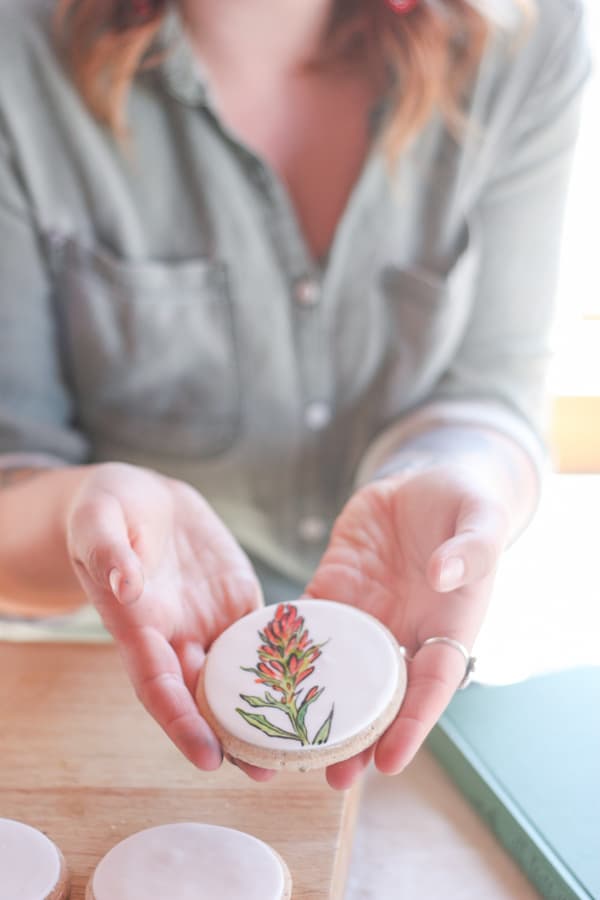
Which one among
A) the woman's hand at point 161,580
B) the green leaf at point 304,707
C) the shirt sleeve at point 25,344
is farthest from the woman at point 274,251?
the green leaf at point 304,707

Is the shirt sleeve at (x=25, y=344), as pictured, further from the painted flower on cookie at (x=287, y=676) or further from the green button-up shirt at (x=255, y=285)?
the painted flower on cookie at (x=287, y=676)

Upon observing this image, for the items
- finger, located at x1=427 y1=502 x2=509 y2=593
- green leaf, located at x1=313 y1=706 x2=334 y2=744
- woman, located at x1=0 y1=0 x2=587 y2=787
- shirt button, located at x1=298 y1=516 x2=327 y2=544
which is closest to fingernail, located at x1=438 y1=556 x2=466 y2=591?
finger, located at x1=427 y1=502 x2=509 y2=593

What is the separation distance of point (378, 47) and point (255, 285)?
0.99 feet

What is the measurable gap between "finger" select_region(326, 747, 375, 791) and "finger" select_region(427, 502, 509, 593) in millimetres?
121

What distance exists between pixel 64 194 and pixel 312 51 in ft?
1.03

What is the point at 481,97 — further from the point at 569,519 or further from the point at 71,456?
the point at 569,519

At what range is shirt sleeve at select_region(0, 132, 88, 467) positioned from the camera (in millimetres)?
886

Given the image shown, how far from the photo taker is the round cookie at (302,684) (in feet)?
1.90

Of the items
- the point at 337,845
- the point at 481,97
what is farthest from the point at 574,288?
the point at 337,845

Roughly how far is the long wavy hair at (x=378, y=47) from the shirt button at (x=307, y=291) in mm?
157

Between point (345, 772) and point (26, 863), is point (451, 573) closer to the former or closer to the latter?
point (345, 772)

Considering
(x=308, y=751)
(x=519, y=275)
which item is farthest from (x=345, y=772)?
(x=519, y=275)

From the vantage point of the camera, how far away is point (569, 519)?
4.53ft

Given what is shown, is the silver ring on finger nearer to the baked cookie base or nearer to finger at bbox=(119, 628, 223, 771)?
the baked cookie base
